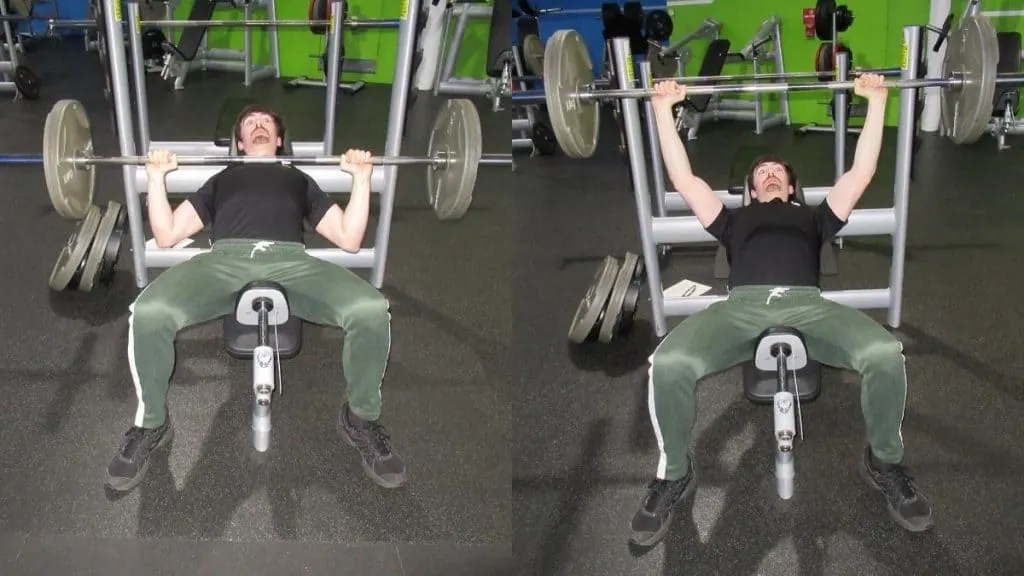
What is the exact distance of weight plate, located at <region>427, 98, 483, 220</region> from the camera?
2.80m

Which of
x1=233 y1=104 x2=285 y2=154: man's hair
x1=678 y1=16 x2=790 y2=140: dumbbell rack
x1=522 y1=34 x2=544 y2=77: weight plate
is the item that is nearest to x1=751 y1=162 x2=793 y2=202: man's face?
x1=233 y1=104 x2=285 y2=154: man's hair

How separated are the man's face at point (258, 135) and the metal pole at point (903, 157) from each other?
1881 mm

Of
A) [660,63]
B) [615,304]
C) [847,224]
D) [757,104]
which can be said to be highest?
[660,63]

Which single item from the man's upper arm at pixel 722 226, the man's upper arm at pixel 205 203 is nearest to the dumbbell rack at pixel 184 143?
the man's upper arm at pixel 205 203

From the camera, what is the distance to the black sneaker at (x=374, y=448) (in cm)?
239

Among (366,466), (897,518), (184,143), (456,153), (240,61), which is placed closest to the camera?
(897,518)

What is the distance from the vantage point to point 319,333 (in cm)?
315

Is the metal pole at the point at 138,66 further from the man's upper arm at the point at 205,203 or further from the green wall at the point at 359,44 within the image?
the green wall at the point at 359,44

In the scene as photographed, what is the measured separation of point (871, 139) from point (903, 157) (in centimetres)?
52

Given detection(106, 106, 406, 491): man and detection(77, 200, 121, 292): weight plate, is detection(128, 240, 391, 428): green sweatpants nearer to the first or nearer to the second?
detection(106, 106, 406, 491): man

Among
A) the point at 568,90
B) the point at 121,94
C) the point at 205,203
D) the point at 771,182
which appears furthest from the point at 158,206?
the point at 771,182

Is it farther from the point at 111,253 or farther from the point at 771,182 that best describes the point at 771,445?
the point at 111,253

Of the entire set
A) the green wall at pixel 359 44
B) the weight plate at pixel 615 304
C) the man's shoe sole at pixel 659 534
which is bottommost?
the man's shoe sole at pixel 659 534

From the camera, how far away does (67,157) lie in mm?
2803
